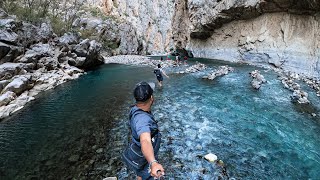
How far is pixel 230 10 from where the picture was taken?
103 ft

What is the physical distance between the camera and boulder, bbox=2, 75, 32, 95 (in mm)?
14390

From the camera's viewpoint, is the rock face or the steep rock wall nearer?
the rock face

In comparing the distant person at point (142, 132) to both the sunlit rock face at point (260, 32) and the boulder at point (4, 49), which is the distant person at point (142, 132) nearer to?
the sunlit rock face at point (260, 32)

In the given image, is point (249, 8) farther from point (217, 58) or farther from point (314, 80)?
point (314, 80)

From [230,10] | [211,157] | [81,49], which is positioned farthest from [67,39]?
[211,157]

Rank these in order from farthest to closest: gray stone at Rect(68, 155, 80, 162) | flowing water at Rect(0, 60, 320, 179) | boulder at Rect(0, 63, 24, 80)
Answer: boulder at Rect(0, 63, 24, 80), gray stone at Rect(68, 155, 80, 162), flowing water at Rect(0, 60, 320, 179)

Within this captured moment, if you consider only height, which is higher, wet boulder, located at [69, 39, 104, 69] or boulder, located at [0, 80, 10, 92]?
wet boulder, located at [69, 39, 104, 69]

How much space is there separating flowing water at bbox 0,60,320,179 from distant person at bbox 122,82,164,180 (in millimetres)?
2889

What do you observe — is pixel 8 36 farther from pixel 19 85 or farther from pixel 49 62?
pixel 19 85

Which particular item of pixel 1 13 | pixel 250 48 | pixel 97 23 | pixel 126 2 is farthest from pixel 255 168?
pixel 126 2

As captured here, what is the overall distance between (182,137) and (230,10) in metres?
28.8

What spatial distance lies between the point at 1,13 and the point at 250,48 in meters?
31.0

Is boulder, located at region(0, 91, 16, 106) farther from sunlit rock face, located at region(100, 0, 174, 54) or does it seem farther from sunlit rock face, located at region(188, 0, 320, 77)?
sunlit rock face, located at region(100, 0, 174, 54)

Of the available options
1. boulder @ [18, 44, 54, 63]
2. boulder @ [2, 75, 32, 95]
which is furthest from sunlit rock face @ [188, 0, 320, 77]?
boulder @ [18, 44, 54, 63]
